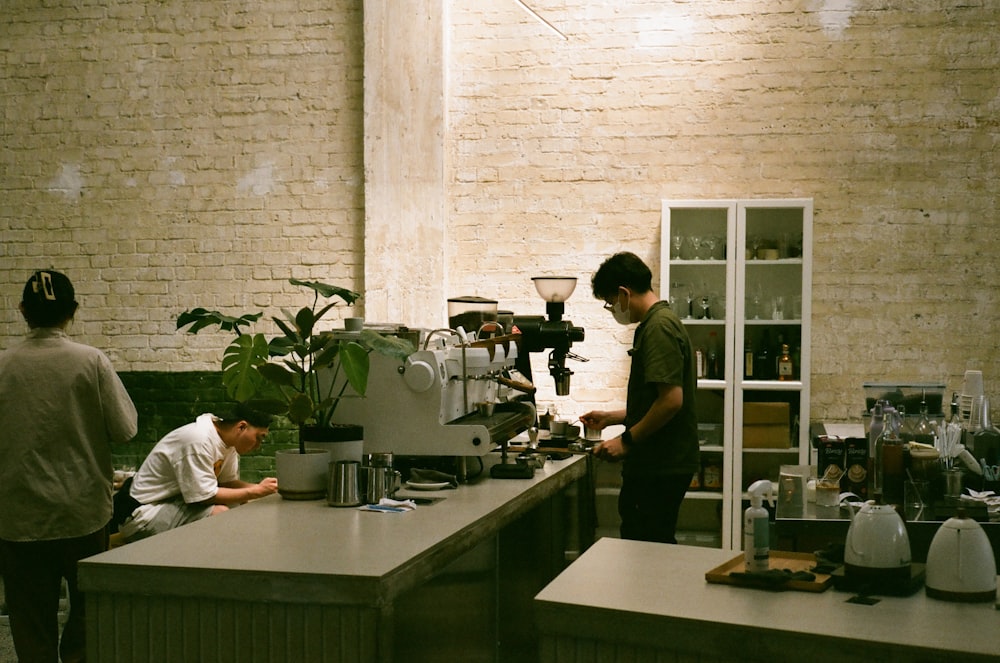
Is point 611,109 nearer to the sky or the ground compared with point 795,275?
nearer to the sky

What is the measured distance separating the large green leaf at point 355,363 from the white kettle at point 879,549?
66.6 inches

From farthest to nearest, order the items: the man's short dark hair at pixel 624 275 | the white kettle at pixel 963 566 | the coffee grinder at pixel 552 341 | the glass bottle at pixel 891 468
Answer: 1. the coffee grinder at pixel 552 341
2. the man's short dark hair at pixel 624 275
3. the glass bottle at pixel 891 468
4. the white kettle at pixel 963 566

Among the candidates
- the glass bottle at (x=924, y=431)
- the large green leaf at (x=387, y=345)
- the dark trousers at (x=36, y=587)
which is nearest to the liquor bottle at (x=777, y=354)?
the glass bottle at (x=924, y=431)

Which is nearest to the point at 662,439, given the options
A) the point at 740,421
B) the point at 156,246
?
the point at 740,421

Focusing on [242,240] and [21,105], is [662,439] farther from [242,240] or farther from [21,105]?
[21,105]

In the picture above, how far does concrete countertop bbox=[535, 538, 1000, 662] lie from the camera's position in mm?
1905

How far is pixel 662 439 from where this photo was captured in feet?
13.5

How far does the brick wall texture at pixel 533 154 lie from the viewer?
5.74m

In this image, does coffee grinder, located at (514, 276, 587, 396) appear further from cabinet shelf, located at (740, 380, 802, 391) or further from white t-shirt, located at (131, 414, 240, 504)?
white t-shirt, located at (131, 414, 240, 504)

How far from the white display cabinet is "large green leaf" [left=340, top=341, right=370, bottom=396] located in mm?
2648

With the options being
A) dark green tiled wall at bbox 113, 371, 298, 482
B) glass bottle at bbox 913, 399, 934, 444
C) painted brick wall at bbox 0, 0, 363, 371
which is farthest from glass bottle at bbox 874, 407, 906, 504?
dark green tiled wall at bbox 113, 371, 298, 482

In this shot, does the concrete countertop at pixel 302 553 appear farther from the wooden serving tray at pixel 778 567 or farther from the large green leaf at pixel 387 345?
the wooden serving tray at pixel 778 567

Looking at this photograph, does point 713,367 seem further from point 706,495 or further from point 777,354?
point 706,495

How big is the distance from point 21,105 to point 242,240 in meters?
1.81
